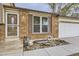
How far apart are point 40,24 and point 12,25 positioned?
54 cm

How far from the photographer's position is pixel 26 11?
8.27 ft

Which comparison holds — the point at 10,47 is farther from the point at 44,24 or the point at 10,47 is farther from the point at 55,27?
the point at 55,27

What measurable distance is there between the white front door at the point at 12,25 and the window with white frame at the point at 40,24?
328 mm

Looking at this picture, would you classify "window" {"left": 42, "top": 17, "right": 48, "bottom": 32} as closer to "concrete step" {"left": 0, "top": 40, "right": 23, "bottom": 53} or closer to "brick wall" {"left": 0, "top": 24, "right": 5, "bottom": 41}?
"concrete step" {"left": 0, "top": 40, "right": 23, "bottom": 53}

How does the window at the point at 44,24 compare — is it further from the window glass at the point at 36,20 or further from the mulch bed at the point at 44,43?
the mulch bed at the point at 44,43

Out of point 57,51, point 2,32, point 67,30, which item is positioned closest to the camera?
point 2,32

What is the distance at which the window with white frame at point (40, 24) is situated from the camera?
8.54 ft

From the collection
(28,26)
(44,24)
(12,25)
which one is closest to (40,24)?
(44,24)

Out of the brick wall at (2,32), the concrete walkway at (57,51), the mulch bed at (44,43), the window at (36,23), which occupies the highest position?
the window at (36,23)

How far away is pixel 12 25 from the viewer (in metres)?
2.50

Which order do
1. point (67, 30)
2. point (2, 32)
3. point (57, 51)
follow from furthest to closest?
point (67, 30)
point (57, 51)
point (2, 32)

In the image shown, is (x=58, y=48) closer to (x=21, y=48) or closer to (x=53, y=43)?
(x=53, y=43)

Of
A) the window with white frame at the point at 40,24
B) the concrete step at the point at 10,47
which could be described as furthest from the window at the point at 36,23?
the concrete step at the point at 10,47

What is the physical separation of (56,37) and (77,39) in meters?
0.41
